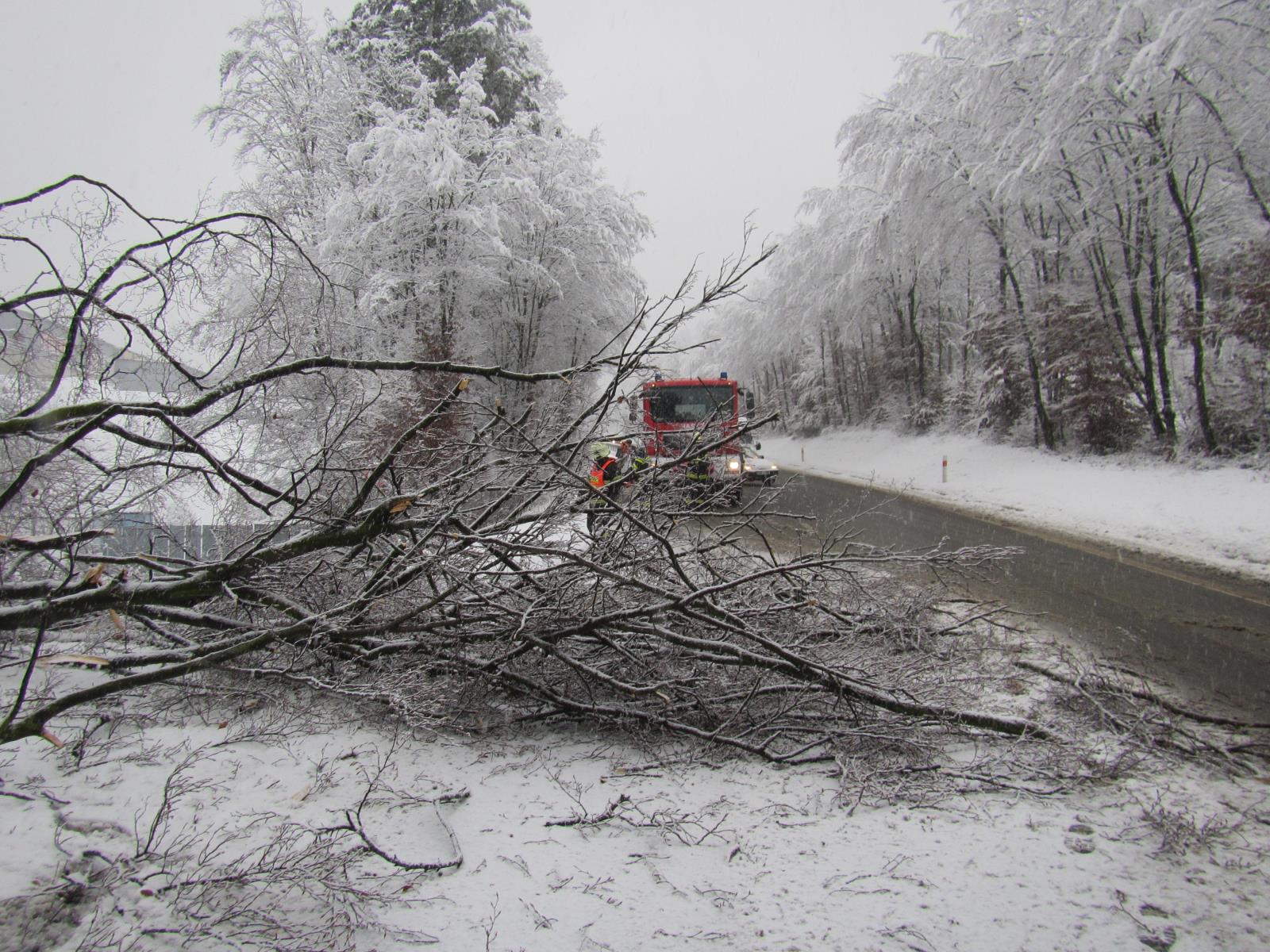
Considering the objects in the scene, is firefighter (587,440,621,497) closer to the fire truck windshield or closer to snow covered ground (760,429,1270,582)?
snow covered ground (760,429,1270,582)

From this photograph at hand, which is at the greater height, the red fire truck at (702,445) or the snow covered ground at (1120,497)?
the red fire truck at (702,445)

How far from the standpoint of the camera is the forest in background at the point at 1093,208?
413 inches

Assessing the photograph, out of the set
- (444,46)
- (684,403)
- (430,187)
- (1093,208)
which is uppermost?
(444,46)

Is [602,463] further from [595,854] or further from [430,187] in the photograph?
[430,187]

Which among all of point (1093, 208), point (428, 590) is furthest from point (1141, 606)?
point (1093, 208)

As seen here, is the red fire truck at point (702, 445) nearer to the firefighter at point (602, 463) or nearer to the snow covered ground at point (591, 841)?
the firefighter at point (602, 463)

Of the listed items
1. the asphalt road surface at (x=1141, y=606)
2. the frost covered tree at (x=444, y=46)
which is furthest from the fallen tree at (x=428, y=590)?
the frost covered tree at (x=444, y=46)

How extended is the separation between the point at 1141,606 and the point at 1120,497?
6833mm

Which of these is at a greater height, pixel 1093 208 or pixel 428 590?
pixel 1093 208

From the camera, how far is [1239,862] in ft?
7.01

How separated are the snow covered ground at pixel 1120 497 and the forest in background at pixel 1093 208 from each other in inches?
40.9

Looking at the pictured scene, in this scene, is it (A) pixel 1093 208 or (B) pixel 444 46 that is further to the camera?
(B) pixel 444 46

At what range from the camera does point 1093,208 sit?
13.4 m

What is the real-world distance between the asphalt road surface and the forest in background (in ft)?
11.8
